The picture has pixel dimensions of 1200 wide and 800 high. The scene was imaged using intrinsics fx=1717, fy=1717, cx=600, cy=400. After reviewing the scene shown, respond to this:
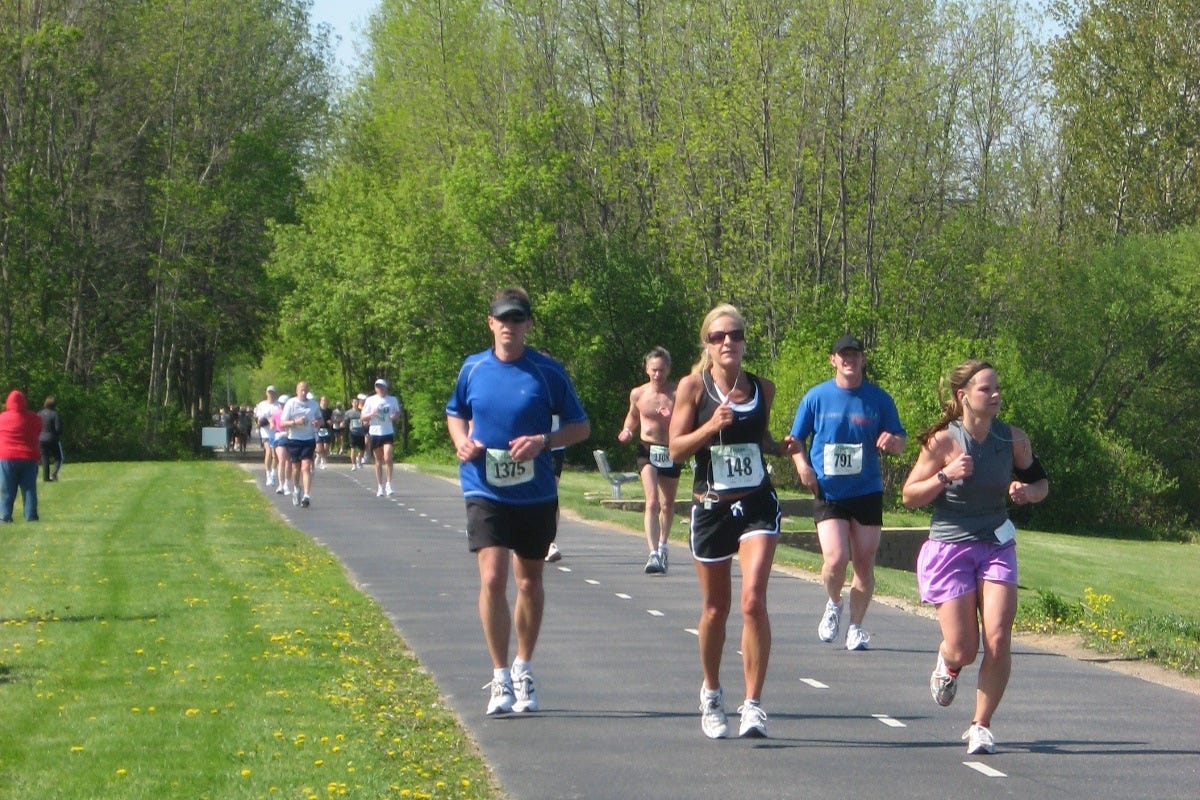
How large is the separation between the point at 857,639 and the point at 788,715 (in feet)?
8.83

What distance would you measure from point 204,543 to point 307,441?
18.1 feet

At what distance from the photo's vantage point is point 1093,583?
101 ft

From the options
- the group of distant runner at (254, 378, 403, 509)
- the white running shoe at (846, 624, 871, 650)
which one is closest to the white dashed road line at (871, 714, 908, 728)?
the white running shoe at (846, 624, 871, 650)

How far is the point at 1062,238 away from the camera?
5219 centimetres

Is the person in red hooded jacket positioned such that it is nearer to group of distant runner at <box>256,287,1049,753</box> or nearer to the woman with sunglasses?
group of distant runner at <box>256,287,1049,753</box>

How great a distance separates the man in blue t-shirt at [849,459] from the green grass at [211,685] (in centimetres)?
290

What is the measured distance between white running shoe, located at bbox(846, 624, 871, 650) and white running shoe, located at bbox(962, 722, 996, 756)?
3630 mm

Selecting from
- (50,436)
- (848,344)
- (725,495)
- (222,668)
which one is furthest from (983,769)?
(50,436)

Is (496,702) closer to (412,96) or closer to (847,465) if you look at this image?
(847,465)

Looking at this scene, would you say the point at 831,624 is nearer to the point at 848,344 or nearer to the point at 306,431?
the point at 848,344

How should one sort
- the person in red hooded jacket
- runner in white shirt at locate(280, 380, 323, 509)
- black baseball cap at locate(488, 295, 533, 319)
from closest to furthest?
black baseball cap at locate(488, 295, 533, 319) → the person in red hooded jacket → runner in white shirt at locate(280, 380, 323, 509)

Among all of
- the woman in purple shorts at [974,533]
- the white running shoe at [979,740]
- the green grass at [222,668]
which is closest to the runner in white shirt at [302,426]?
the green grass at [222,668]

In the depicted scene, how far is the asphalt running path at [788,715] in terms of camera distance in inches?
282

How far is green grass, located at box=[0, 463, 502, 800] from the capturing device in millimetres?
7301
